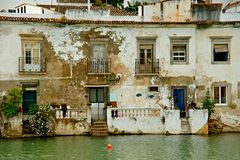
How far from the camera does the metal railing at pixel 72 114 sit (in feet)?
136

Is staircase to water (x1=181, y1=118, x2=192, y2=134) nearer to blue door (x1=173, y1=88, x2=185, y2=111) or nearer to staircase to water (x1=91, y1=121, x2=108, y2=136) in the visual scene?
blue door (x1=173, y1=88, x2=185, y2=111)

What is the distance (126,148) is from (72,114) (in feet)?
23.1

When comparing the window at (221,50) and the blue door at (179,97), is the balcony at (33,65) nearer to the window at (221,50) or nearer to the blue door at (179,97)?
the blue door at (179,97)

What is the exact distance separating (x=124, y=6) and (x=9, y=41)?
31292mm

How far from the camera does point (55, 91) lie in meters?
43.3

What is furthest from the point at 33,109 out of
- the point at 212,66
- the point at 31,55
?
the point at 212,66

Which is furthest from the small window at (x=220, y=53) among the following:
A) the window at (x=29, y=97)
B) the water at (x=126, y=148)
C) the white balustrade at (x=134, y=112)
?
the window at (x=29, y=97)

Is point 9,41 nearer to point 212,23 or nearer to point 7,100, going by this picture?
point 7,100

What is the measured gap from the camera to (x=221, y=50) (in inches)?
1804

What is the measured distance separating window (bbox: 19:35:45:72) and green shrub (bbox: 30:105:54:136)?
287cm

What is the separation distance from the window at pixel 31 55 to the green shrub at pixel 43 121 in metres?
2.87

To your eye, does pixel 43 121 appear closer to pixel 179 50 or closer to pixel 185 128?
pixel 185 128

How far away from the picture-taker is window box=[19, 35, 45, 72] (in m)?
42.7

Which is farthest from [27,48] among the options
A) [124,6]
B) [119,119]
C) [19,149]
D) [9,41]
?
[124,6]
